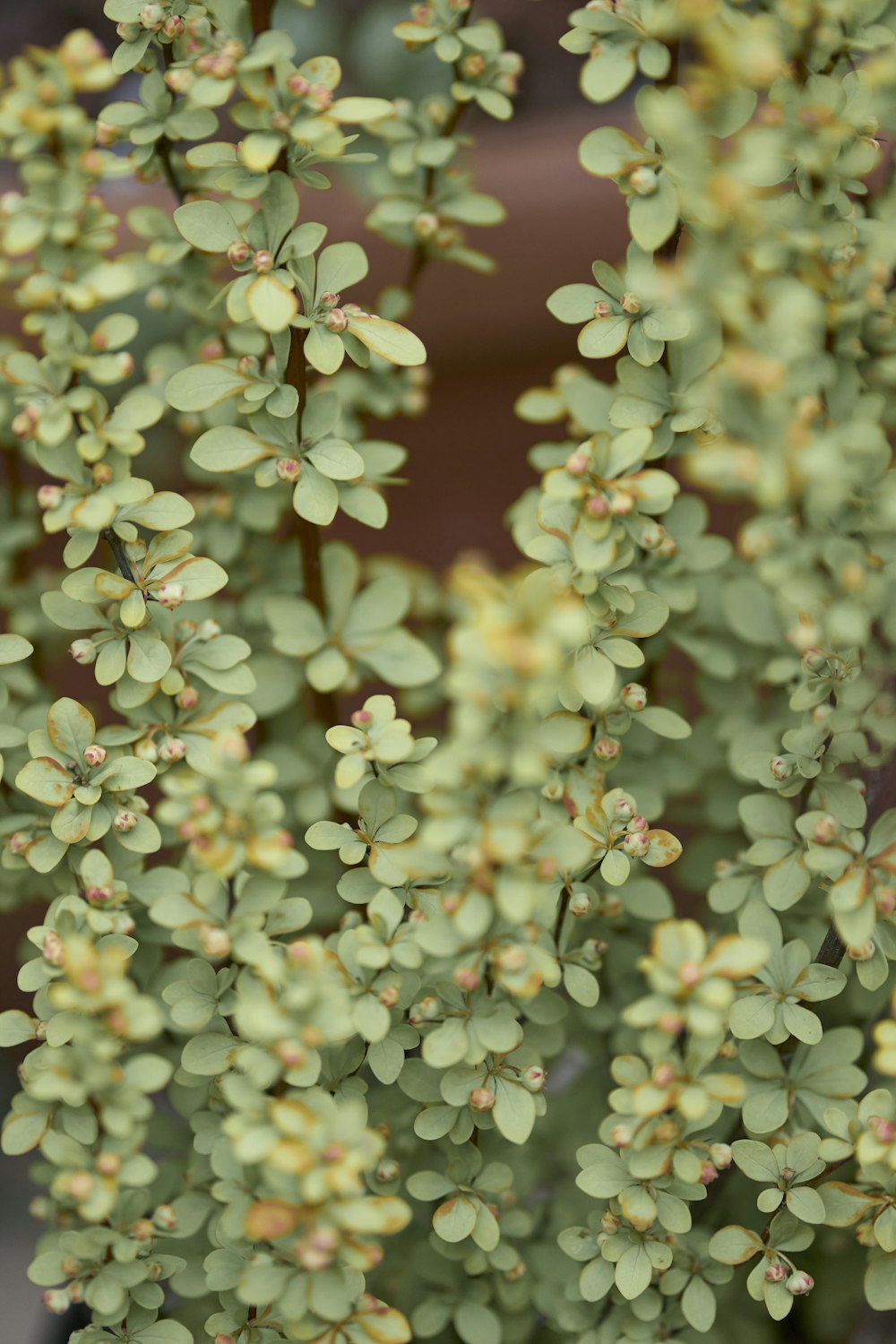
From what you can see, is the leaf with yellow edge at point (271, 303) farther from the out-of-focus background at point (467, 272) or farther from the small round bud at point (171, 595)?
the out-of-focus background at point (467, 272)

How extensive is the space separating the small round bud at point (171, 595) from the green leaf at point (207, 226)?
192mm

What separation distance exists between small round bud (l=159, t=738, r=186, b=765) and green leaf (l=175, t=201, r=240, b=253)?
0.28m

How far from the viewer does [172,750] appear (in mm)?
735

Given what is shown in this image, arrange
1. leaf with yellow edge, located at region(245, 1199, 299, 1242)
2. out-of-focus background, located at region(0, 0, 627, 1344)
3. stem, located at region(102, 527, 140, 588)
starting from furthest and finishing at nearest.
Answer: out-of-focus background, located at region(0, 0, 627, 1344)
stem, located at region(102, 527, 140, 588)
leaf with yellow edge, located at region(245, 1199, 299, 1242)

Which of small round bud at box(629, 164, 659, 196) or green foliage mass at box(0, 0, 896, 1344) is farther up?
small round bud at box(629, 164, 659, 196)

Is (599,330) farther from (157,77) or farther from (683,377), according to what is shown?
(157,77)

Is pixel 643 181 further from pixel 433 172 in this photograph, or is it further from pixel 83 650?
pixel 83 650

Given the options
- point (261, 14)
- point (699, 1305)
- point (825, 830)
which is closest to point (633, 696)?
point (825, 830)

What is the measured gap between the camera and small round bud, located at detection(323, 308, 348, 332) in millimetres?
717

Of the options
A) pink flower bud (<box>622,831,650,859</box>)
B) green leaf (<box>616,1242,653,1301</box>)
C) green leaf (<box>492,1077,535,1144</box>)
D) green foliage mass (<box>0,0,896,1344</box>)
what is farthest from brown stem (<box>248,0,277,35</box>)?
green leaf (<box>616,1242,653,1301</box>)

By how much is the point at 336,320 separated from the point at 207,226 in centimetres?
9

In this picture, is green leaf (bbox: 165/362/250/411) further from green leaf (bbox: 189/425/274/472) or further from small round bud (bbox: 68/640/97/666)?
small round bud (bbox: 68/640/97/666)

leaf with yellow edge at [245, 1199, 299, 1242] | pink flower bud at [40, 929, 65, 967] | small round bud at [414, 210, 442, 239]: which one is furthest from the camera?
small round bud at [414, 210, 442, 239]

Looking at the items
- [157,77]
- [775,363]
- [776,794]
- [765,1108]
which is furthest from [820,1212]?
[157,77]
